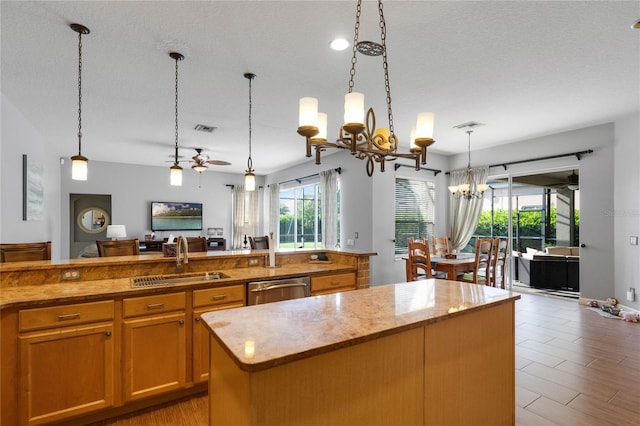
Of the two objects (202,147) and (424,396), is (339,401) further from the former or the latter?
(202,147)

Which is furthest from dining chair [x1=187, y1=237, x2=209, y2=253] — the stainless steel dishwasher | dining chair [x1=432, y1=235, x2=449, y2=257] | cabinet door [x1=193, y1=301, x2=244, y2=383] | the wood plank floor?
dining chair [x1=432, y1=235, x2=449, y2=257]

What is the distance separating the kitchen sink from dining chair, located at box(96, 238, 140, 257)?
0.79m

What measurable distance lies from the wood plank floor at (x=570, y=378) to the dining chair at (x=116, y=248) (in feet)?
5.29

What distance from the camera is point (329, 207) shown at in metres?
6.74

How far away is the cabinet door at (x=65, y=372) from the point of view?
1.95m

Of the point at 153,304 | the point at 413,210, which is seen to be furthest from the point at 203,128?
the point at 413,210

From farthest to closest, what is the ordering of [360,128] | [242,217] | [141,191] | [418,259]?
1. [242,217]
2. [141,191]
3. [418,259]
4. [360,128]

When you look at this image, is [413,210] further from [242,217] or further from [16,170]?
[16,170]

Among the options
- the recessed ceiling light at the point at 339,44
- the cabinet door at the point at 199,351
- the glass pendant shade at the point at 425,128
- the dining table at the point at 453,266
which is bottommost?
the cabinet door at the point at 199,351

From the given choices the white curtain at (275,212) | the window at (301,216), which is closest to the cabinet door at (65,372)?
the window at (301,216)

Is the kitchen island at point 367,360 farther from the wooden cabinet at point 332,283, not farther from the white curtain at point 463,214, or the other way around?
the white curtain at point 463,214

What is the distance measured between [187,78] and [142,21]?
94cm

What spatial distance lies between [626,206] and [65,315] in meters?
6.38

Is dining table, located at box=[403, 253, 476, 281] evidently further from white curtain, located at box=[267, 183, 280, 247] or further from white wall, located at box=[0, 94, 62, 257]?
white wall, located at box=[0, 94, 62, 257]
